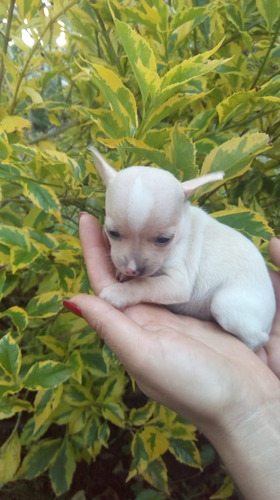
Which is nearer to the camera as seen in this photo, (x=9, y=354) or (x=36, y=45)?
(x=9, y=354)

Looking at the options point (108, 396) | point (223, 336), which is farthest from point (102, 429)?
point (223, 336)

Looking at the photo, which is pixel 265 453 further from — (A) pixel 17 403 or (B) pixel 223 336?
(A) pixel 17 403

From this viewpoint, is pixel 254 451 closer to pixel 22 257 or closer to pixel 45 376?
pixel 45 376

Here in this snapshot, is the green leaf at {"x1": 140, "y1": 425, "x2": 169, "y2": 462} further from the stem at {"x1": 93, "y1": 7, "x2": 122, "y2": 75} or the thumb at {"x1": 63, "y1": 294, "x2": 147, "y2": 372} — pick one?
the stem at {"x1": 93, "y1": 7, "x2": 122, "y2": 75}

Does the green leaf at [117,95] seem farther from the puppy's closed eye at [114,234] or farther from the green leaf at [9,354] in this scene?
the green leaf at [9,354]

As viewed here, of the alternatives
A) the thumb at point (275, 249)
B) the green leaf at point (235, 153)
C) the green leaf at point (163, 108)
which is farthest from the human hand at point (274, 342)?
the green leaf at point (163, 108)

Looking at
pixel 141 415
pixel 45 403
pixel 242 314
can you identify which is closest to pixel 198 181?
pixel 242 314

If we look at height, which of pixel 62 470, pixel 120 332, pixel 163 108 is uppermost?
pixel 163 108
